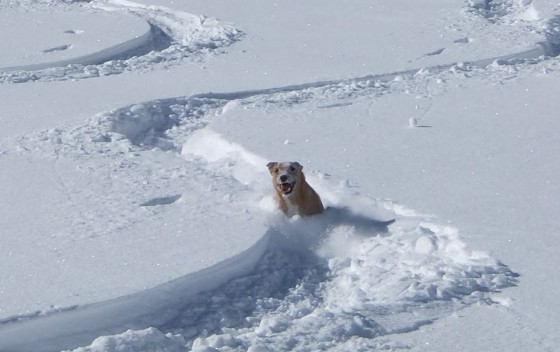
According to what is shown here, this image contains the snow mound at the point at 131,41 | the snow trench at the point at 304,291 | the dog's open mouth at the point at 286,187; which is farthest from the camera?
the snow mound at the point at 131,41

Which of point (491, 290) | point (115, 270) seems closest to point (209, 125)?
point (115, 270)

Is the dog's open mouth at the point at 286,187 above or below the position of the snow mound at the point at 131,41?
above

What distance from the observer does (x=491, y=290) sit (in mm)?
4230

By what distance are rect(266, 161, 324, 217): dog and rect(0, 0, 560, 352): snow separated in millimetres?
68

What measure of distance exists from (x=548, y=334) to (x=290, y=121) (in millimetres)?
3606

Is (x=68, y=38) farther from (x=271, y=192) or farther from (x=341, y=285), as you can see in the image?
(x=341, y=285)

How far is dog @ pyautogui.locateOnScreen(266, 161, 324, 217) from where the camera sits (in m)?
5.29

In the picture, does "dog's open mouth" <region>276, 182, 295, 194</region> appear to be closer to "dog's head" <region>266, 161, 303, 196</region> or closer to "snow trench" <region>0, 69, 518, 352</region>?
"dog's head" <region>266, 161, 303, 196</region>

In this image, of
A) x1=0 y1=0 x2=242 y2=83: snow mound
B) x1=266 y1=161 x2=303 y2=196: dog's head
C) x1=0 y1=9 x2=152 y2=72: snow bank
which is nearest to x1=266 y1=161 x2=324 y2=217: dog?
x1=266 y1=161 x2=303 y2=196: dog's head

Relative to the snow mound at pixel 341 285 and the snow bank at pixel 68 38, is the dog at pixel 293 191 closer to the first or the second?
the snow mound at pixel 341 285

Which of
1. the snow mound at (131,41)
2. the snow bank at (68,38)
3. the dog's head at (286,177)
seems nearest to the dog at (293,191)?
the dog's head at (286,177)

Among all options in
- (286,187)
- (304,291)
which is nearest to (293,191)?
(286,187)

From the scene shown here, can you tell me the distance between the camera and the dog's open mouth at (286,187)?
5.27 meters

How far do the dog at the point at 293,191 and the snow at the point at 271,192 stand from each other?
0.22ft
